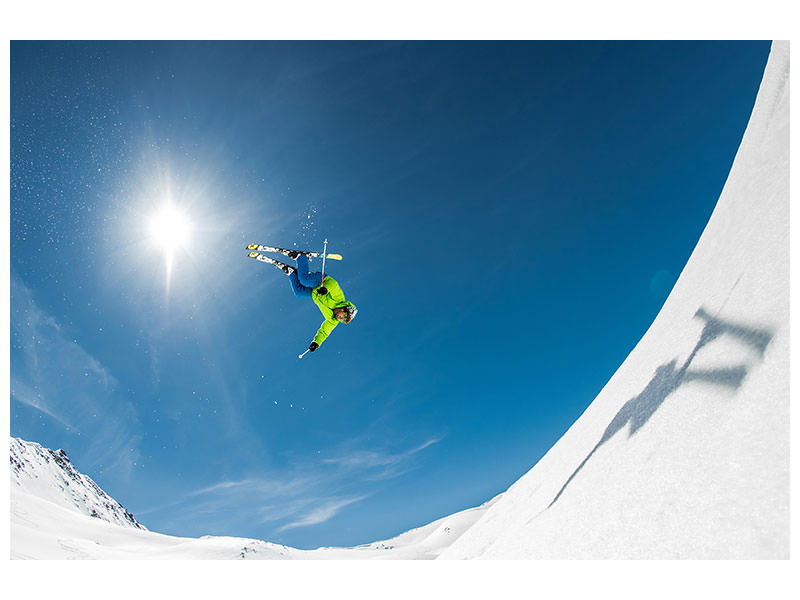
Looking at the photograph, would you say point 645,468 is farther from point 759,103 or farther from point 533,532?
point 759,103

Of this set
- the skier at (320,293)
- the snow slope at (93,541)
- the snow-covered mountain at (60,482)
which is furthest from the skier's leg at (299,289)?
the snow-covered mountain at (60,482)

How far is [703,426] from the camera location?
13.0ft

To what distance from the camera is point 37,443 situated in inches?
3600

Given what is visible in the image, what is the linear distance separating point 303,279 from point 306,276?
10 cm

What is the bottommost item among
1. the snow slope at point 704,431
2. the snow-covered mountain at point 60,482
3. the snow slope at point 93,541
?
the snow slope at point 704,431

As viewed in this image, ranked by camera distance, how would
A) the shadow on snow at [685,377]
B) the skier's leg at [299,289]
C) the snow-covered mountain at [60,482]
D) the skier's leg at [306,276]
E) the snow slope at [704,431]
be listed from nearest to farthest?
the snow slope at [704,431] < the shadow on snow at [685,377] < the skier's leg at [306,276] < the skier's leg at [299,289] < the snow-covered mountain at [60,482]

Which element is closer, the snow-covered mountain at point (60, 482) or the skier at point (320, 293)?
the skier at point (320, 293)

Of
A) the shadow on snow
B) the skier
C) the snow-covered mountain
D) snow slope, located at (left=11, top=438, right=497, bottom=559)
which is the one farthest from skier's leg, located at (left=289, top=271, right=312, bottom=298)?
the snow-covered mountain

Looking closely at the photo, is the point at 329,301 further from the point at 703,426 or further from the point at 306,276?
the point at 703,426

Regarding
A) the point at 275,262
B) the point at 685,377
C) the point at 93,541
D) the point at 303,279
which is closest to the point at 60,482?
the point at 93,541

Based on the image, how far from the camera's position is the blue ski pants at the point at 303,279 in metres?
9.35

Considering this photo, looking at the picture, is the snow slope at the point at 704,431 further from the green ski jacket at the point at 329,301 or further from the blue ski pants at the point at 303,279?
the blue ski pants at the point at 303,279
